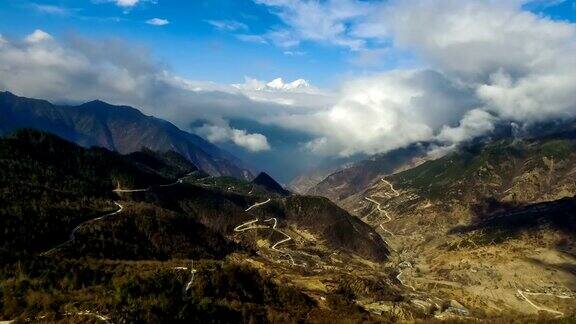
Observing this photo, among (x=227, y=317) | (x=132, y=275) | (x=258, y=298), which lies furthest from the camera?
(x=258, y=298)

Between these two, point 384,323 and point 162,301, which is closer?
point 162,301

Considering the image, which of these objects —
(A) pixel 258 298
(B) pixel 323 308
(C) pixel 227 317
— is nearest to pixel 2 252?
(C) pixel 227 317

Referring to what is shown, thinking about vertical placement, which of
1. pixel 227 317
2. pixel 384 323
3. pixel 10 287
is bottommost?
pixel 384 323

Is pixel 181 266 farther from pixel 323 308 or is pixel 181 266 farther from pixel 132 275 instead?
pixel 323 308

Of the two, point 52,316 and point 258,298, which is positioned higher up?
point 52,316

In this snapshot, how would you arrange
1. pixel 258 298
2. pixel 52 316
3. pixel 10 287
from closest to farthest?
pixel 52 316, pixel 10 287, pixel 258 298

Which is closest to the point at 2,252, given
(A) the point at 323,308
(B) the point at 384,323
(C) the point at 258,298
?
(C) the point at 258,298

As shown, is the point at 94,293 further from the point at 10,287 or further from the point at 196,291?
the point at 196,291

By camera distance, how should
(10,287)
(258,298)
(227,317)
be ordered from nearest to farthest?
1. (10,287)
2. (227,317)
3. (258,298)

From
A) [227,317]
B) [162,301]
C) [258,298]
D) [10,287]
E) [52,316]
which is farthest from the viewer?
[258,298]
